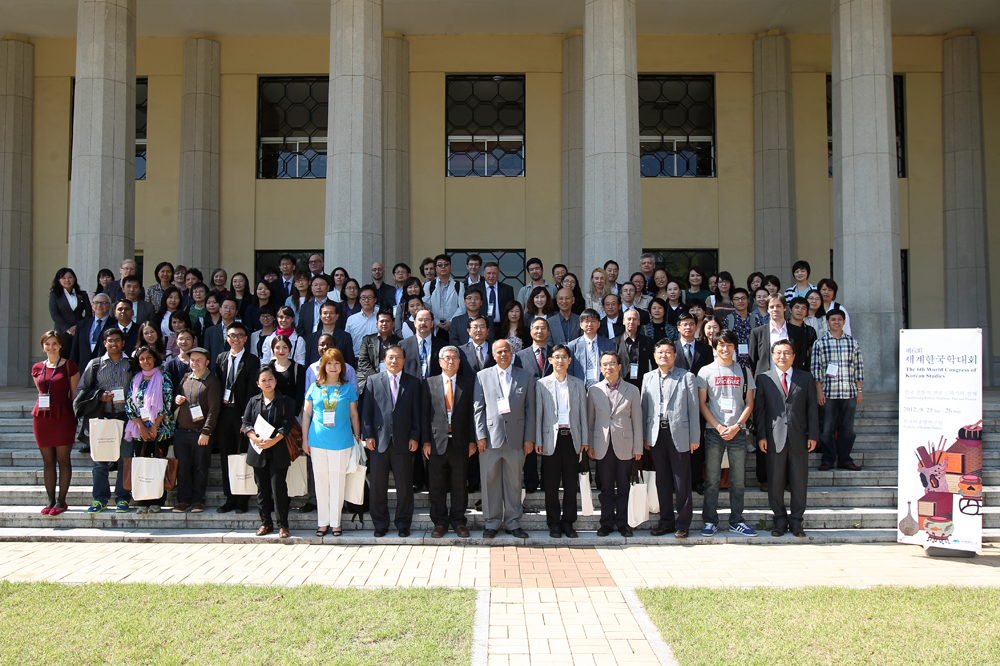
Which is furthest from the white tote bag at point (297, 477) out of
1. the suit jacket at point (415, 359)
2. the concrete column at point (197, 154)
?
the concrete column at point (197, 154)

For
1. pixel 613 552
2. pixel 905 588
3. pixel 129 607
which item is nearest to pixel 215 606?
pixel 129 607

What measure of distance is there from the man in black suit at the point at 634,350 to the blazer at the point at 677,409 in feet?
1.81

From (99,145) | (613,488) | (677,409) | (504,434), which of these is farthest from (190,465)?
(99,145)

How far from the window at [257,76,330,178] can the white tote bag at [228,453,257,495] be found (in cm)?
1088

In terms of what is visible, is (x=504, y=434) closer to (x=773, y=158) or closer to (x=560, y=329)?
(x=560, y=329)

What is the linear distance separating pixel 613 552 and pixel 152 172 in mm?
14821

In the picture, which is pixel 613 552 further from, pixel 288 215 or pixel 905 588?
pixel 288 215

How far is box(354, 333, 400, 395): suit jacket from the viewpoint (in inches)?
313

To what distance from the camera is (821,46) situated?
1631 cm

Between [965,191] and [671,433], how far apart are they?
13.5 meters

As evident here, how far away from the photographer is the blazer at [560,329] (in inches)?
336

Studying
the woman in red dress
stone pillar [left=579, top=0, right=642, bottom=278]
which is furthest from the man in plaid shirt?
the woman in red dress

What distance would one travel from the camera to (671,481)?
7.29 m

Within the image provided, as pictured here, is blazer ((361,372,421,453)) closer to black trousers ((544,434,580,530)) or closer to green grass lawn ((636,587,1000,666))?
black trousers ((544,434,580,530))
